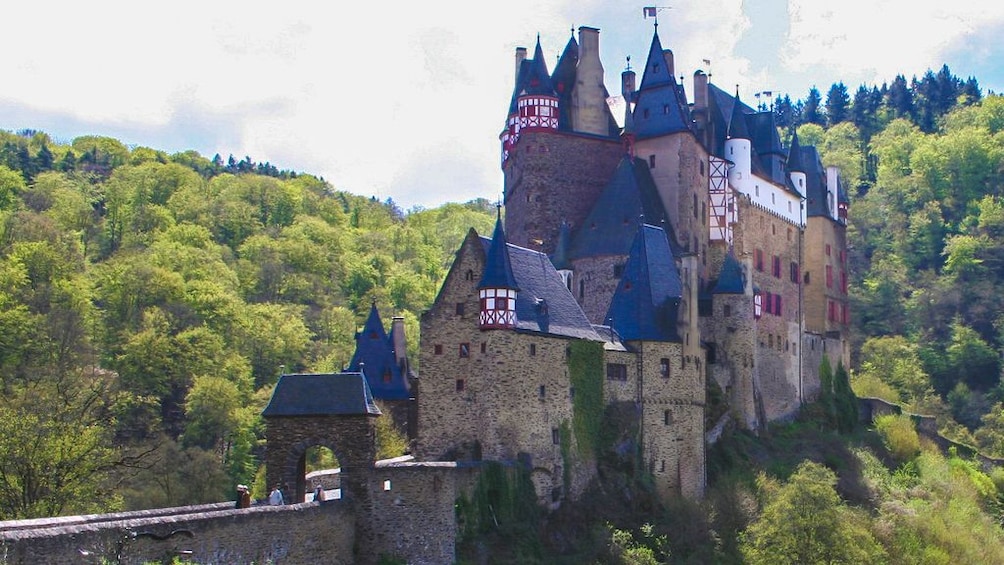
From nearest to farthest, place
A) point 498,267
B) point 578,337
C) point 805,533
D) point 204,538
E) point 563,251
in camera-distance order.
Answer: point 204,538 < point 498,267 < point 805,533 < point 578,337 < point 563,251

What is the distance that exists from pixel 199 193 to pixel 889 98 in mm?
84063

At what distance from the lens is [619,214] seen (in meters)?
57.3

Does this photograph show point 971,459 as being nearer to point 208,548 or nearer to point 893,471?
point 893,471

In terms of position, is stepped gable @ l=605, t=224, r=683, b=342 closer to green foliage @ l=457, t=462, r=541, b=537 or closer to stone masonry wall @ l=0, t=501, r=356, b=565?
green foliage @ l=457, t=462, r=541, b=537

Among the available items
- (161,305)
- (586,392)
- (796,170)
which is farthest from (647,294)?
(161,305)

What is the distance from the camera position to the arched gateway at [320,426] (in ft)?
118

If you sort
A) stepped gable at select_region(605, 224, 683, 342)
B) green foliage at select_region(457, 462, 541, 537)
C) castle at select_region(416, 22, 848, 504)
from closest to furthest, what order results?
green foliage at select_region(457, 462, 541, 537), castle at select_region(416, 22, 848, 504), stepped gable at select_region(605, 224, 683, 342)

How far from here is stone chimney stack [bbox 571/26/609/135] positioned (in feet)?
202

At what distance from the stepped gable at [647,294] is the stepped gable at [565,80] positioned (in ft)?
32.8

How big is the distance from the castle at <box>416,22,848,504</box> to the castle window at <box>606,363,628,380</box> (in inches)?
3.1

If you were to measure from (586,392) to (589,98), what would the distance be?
64.1ft

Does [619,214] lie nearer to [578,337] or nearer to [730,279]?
[730,279]

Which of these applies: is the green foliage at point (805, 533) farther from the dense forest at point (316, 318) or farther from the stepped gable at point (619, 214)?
the stepped gable at point (619, 214)

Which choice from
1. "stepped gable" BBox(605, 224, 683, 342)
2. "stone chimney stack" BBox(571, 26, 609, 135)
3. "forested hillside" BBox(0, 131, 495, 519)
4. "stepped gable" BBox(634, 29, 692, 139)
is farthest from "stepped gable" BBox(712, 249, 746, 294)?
"forested hillside" BBox(0, 131, 495, 519)
